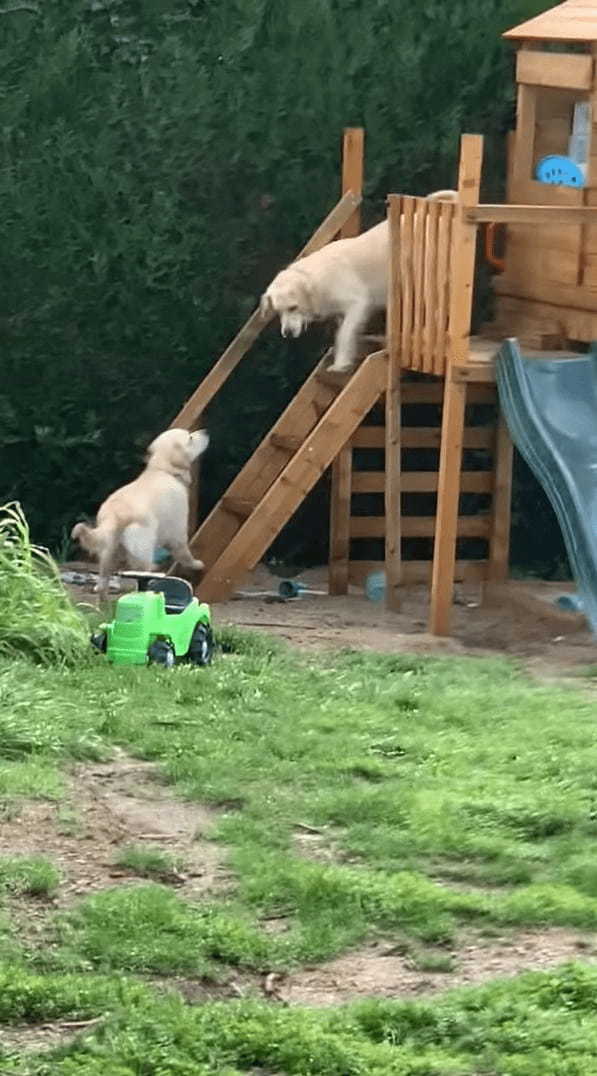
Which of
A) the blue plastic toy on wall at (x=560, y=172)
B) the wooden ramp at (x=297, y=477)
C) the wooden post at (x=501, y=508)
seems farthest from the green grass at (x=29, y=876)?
the wooden post at (x=501, y=508)

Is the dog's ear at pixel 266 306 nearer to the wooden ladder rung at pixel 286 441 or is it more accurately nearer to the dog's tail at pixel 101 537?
the wooden ladder rung at pixel 286 441

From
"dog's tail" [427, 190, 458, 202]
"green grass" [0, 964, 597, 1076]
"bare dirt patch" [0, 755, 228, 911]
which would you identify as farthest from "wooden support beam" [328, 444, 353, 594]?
"green grass" [0, 964, 597, 1076]

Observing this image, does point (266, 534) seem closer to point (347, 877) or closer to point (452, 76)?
point (452, 76)

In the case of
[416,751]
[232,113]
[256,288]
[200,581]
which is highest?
[232,113]

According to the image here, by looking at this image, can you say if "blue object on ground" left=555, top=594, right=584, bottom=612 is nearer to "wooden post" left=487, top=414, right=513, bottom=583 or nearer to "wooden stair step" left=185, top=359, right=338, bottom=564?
"wooden post" left=487, top=414, right=513, bottom=583

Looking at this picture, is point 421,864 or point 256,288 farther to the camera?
point 256,288

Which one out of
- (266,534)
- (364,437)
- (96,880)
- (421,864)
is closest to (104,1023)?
(96,880)

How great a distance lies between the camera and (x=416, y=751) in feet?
22.7

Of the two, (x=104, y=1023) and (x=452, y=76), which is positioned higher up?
(x=452, y=76)

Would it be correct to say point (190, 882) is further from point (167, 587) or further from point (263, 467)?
point (263, 467)

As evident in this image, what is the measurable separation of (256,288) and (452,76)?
1.63 m

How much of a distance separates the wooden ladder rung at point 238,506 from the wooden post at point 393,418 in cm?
75

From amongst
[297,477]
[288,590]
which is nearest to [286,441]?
[297,477]

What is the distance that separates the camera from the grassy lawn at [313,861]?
4.43 meters
